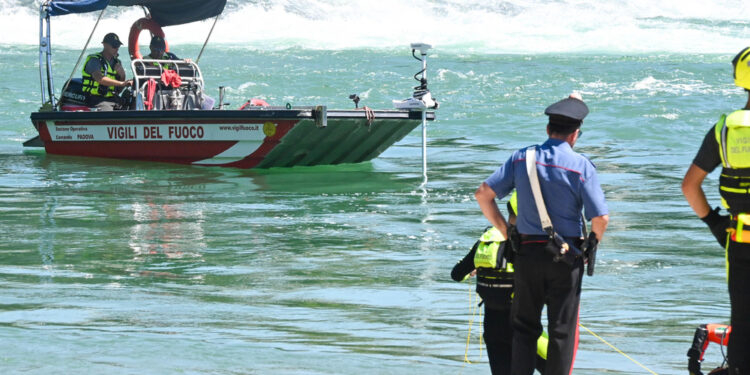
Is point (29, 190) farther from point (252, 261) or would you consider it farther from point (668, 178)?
point (668, 178)

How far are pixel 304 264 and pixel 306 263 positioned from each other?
0.16ft

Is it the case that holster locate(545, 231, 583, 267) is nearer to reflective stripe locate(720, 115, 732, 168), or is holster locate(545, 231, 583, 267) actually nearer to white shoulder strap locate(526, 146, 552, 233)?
white shoulder strap locate(526, 146, 552, 233)

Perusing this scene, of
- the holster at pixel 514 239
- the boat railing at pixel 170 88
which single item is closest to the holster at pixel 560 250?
the holster at pixel 514 239

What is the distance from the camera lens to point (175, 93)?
16.3m

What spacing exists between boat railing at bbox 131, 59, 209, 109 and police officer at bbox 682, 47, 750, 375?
12469 mm

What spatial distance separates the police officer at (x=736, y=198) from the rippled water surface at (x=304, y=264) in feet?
4.65

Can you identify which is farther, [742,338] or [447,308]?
[447,308]

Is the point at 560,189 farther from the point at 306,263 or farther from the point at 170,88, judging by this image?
the point at 170,88

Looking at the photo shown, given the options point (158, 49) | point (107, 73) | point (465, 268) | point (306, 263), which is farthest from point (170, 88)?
point (465, 268)

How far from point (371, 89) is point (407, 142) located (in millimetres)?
9522

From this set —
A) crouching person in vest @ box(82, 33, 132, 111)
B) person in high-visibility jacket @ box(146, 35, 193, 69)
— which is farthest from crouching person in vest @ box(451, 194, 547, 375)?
person in high-visibility jacket @ box(146, 35, 193, 69)

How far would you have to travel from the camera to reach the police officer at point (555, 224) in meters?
4.76

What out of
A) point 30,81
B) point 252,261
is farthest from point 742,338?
point 30,81

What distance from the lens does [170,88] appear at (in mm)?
16234
